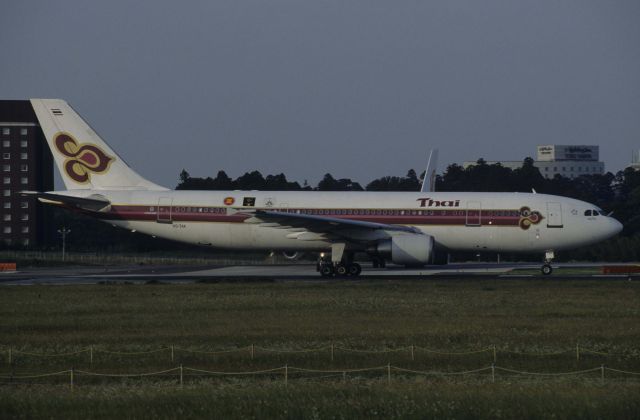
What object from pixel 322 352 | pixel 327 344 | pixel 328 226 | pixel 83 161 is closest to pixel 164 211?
pixel 83 161

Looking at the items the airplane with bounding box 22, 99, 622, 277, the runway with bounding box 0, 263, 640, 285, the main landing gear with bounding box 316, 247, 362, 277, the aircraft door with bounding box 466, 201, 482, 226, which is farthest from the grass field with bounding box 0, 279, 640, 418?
the aircraft door with bounding box 466, 201, 482, 226

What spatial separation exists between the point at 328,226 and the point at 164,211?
851 centimetres

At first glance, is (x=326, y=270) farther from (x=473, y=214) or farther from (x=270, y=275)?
(x=473, y=214)

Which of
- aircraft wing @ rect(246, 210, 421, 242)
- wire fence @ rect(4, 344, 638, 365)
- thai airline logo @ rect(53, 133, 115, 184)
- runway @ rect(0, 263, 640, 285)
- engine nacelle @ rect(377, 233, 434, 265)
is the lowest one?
wire fence @ rect(4, 344, 638, 365)

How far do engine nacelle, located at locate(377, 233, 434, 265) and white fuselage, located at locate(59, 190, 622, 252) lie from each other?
8.27ft

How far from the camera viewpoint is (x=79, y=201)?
49.3 meters

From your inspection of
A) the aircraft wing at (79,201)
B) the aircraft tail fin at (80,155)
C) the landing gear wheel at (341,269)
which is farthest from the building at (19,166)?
the landing gear wheel at (341,269)

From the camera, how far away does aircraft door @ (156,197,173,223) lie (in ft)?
163

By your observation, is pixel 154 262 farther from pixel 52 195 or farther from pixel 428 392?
pixel 428 392

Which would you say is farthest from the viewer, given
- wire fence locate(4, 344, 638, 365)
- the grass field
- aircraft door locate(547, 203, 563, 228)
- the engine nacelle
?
aircraft door locate(547, 203, 563, 228)

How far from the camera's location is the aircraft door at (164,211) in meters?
49.8

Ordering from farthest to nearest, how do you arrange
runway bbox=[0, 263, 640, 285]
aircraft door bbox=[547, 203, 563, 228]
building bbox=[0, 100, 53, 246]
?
building bbox=[0, 100, 53, 246], aircraft door bbox=[547, 203, 563, 228], runway bbox=[0, 263, 640, 285]

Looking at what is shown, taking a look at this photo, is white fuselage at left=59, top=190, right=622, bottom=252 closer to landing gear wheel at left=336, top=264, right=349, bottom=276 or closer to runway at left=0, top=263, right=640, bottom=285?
landing gear wheel at left=336, top=264, right=349, bottom=276

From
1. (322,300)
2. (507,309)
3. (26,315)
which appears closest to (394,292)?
(322,300)
